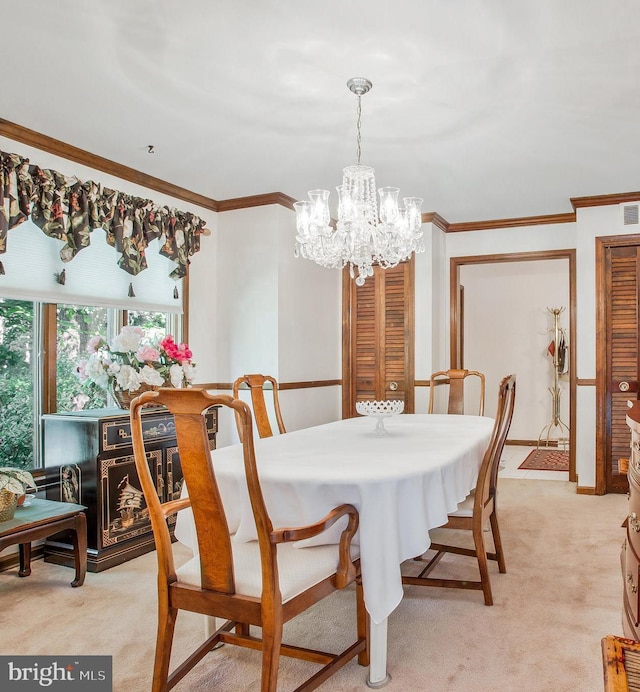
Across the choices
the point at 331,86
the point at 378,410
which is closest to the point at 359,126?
the point at 331,86

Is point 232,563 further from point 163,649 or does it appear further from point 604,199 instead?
point 604,199

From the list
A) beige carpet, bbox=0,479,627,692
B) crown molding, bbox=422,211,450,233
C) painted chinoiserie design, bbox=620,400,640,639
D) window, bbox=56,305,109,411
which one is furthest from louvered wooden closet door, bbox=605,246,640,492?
window, bbox=56,305,109,411

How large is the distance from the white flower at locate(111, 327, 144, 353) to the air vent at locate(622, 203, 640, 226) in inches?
155

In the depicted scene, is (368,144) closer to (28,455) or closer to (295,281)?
(295,281)

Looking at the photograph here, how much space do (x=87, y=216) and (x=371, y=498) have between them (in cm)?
270

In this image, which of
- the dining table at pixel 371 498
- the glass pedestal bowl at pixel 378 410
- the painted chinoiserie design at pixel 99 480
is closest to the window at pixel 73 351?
the painted chinoiserie design at pixel 99 480

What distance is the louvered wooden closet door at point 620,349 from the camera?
16.5ft

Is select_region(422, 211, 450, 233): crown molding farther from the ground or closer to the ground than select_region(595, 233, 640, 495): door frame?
farther from the ground

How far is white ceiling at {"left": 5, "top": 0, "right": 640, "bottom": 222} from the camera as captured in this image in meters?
2.36

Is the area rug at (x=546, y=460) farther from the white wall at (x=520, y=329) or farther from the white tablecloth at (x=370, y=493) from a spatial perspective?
the white tablecloth at (x=370, y=493)

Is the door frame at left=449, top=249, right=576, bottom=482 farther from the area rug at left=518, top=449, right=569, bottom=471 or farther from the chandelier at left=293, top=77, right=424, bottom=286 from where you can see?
the chandelier at left=293, top=77, right=424, bottom=286

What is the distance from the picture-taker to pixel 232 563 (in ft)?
5.90

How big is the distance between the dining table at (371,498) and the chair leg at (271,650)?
36cm

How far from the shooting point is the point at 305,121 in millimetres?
3406
